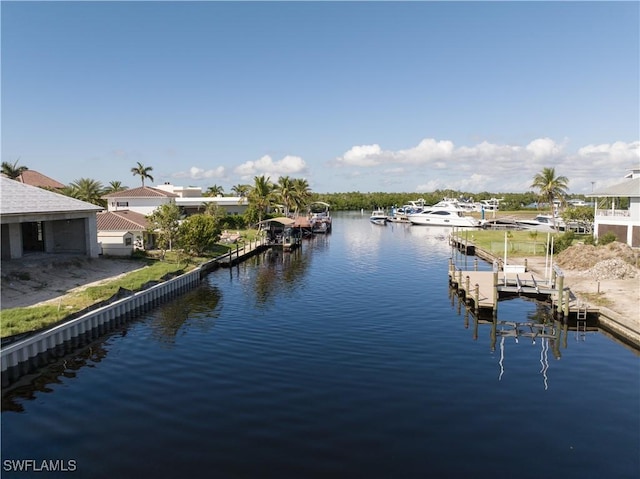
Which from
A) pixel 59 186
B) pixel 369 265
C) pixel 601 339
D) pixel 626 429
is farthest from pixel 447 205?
pixel 626 429

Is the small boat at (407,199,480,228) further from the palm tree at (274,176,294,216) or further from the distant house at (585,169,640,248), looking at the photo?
the distant house at (585,169,640,248)

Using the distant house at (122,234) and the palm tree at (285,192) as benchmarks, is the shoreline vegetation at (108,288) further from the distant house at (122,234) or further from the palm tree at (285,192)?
the palm tree at (285,192)

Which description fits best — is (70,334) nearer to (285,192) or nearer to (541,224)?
(285,192)

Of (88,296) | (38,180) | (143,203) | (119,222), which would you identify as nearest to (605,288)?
(88,296)

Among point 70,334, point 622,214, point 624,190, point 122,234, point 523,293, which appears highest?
point 624,190

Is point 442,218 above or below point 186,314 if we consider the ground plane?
above

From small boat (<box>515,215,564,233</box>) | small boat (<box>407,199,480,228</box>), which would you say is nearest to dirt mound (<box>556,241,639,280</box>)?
small boat (<box>515,215,564,233</box>)

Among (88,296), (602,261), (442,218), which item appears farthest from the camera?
(442,218)
